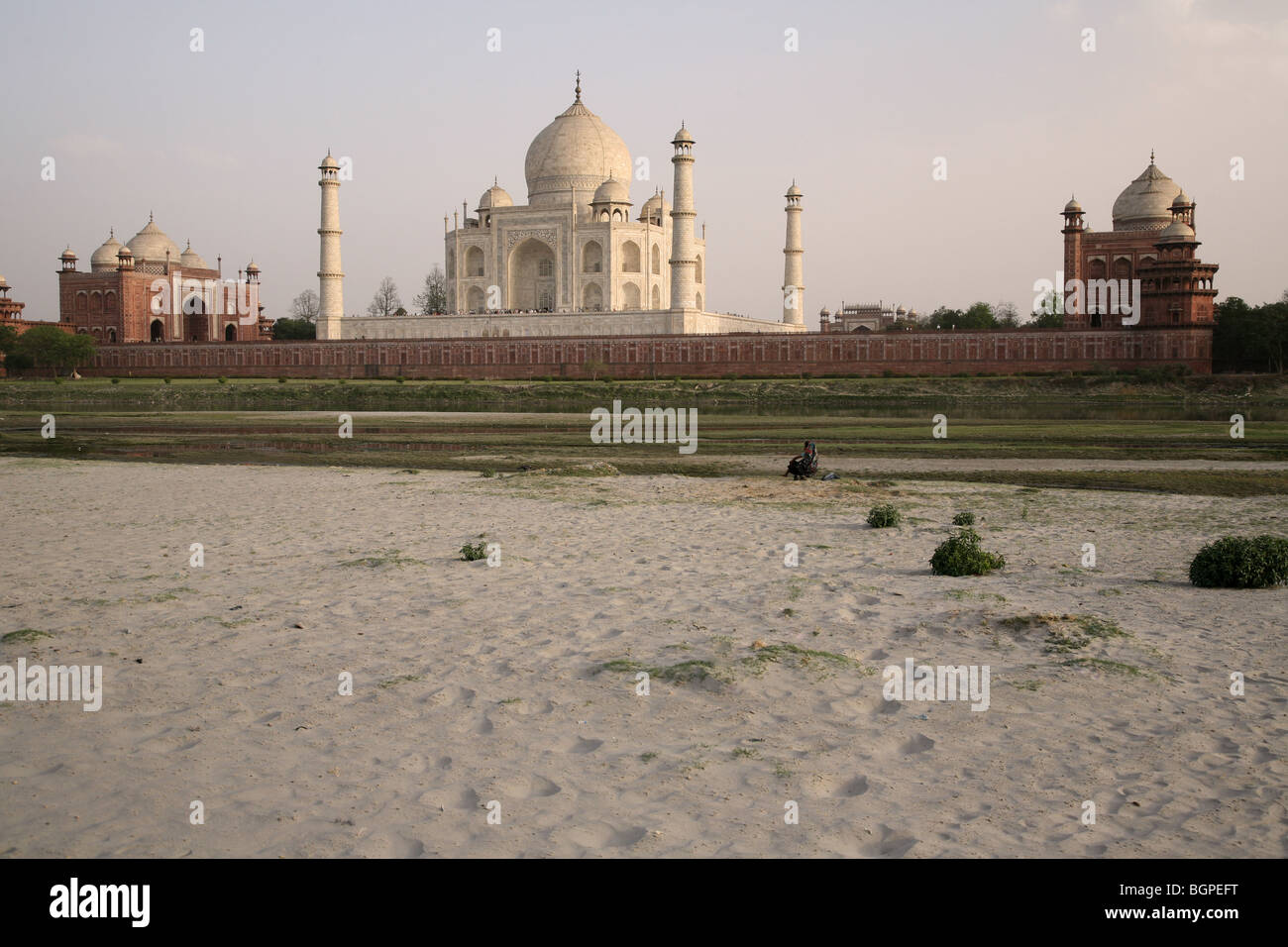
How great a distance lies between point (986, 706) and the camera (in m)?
4.55

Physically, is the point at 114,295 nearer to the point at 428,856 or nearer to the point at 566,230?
the point at 566,230

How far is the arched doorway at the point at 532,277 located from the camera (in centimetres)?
5094

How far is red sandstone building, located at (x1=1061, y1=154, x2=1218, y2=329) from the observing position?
38500 millimetres

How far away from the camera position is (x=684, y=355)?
4225 cm

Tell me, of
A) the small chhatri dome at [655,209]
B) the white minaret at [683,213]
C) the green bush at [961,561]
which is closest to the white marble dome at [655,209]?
the small chhatri dome at [655,209]

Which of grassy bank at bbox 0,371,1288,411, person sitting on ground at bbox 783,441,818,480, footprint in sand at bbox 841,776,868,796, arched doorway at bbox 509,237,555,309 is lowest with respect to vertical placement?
footprint in sand at bbox 841,776,868,796

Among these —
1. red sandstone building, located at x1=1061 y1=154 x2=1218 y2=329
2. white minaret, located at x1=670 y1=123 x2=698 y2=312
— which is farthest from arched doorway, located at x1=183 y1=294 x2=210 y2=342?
red sandstone building, located at x1=1061 y1=154 x2=1218 y2=329

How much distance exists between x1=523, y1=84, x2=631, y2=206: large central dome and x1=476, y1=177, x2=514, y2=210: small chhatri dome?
1.45m

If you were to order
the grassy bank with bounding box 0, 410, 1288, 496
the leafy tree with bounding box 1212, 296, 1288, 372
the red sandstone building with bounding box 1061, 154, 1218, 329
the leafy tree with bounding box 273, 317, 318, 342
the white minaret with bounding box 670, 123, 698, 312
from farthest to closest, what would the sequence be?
the leafy tree with bounding box 273, 317, 318, 342
the white minaret with bounding box 670, 123, 698, 312
the red sandstone building with bounding box 1061, 154, 1218, 329
the leafy tree with bounding box 1212, 296, 1288, 372
the grassy bank with bounding box 0, 410, 1288, 496

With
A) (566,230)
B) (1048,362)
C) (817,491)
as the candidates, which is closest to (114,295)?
(566,230)

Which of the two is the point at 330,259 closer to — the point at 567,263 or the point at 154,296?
the point at 567,263

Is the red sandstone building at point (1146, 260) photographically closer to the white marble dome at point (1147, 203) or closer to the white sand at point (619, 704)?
the white marble dome at point (1147, 203)

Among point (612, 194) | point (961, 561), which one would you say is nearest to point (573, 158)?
point (612, 194)

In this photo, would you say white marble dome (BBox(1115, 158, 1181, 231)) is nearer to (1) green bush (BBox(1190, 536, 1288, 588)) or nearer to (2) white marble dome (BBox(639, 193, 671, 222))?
(2) white marble dome (BBox(639, 193, 671, 222))
